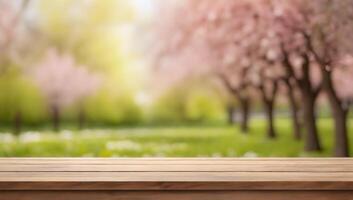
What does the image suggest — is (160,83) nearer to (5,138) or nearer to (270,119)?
(270,119)

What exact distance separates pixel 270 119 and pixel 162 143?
0.69 m

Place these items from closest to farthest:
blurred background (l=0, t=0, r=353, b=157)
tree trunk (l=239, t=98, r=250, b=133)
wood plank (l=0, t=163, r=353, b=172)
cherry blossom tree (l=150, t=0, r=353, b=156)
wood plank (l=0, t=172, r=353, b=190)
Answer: wood plank (l=0, t=172, r=353, b=190)
wood plank (l=0, t=163, r=353, b=172)
cherry blossom tree (l=150, t=0, r=353, b=156)
blurred background (l=0, t=0, r=353, b=157)
tree trunk (l=239, t=98, r=250, b=133)

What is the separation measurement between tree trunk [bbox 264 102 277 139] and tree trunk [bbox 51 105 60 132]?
4.28 feet

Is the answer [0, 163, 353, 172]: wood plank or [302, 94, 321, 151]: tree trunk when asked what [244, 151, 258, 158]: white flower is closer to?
[302, 94, 321, 151]: tree trunk

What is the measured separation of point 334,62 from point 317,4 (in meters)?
0.35

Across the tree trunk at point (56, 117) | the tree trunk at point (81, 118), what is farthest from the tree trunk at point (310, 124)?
the tree trunk at point (56, 117)

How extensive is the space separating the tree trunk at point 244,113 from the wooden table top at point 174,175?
2.88 ft

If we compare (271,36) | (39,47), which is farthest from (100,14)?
(271,36)

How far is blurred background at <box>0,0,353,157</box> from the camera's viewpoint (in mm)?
3000

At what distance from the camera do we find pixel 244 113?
10.4 feet

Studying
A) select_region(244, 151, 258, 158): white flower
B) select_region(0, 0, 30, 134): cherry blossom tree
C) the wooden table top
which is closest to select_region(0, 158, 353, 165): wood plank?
the wooden table top

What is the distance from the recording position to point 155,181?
1.77 meters

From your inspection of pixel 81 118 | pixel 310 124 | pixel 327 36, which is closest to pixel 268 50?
pixel 327 36

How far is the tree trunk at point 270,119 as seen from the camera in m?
3.09
